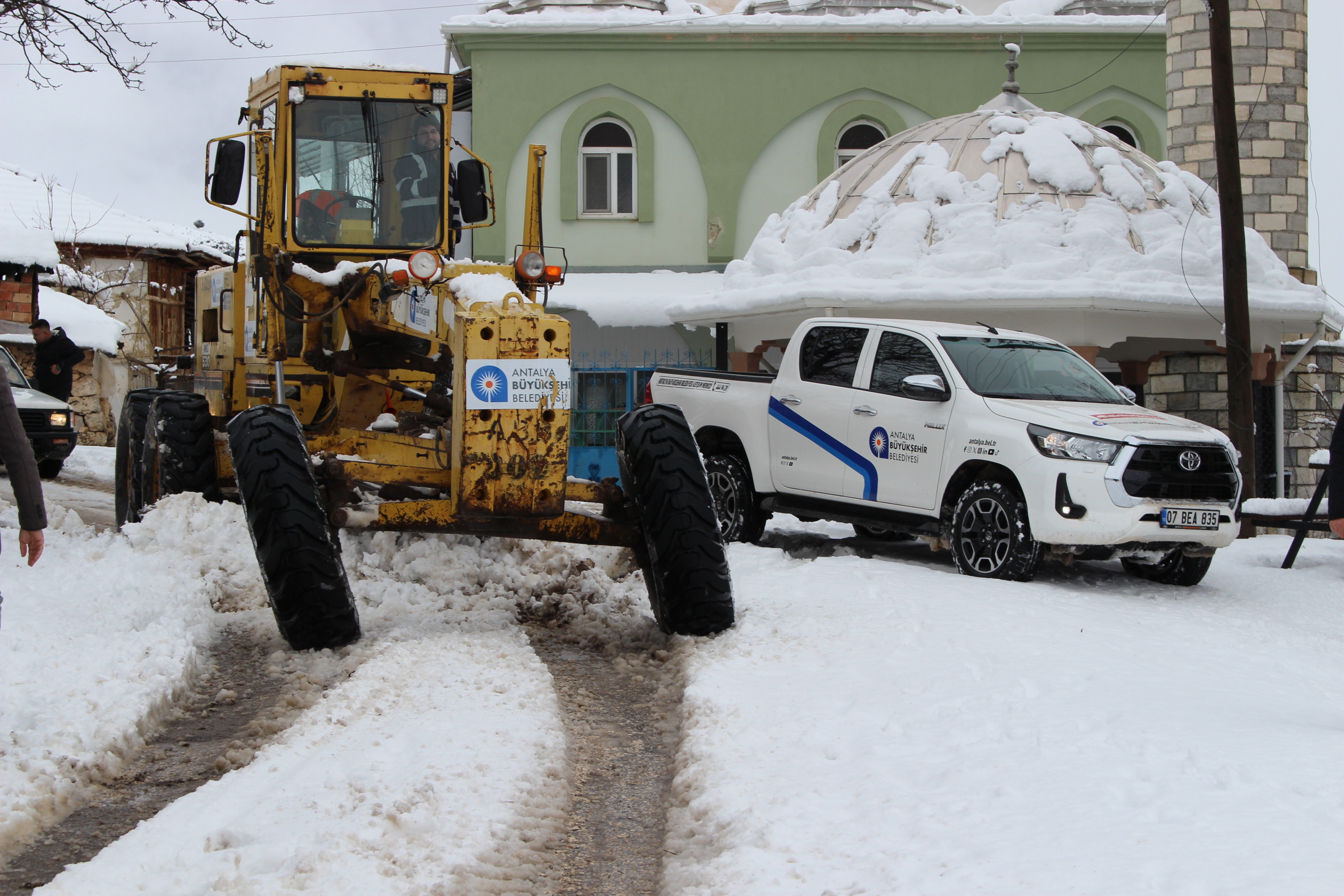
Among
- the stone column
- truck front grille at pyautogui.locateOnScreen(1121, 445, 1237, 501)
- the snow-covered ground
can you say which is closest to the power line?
the stone column

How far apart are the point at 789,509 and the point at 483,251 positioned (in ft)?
39.2

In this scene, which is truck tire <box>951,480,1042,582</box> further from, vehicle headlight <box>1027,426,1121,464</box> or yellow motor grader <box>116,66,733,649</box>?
yellow motor grader <box>116,66,733,649</box>

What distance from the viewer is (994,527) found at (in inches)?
362

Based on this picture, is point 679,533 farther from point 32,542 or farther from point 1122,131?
point 1122,131

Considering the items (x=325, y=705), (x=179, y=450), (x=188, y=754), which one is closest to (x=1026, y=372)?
(x=179, y=450)

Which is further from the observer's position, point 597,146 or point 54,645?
point 597,146

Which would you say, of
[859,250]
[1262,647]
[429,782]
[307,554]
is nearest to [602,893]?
[429,782]

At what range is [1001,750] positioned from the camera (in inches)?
185

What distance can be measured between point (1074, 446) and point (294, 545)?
209 inches

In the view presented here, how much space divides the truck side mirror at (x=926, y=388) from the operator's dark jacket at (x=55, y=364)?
12.4m

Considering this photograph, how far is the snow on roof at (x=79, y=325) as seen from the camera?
23.2 meters

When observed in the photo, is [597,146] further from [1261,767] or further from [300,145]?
[1261,767]

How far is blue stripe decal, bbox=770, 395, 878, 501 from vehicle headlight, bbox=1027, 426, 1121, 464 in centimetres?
149

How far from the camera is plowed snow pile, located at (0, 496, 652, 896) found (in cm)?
376
